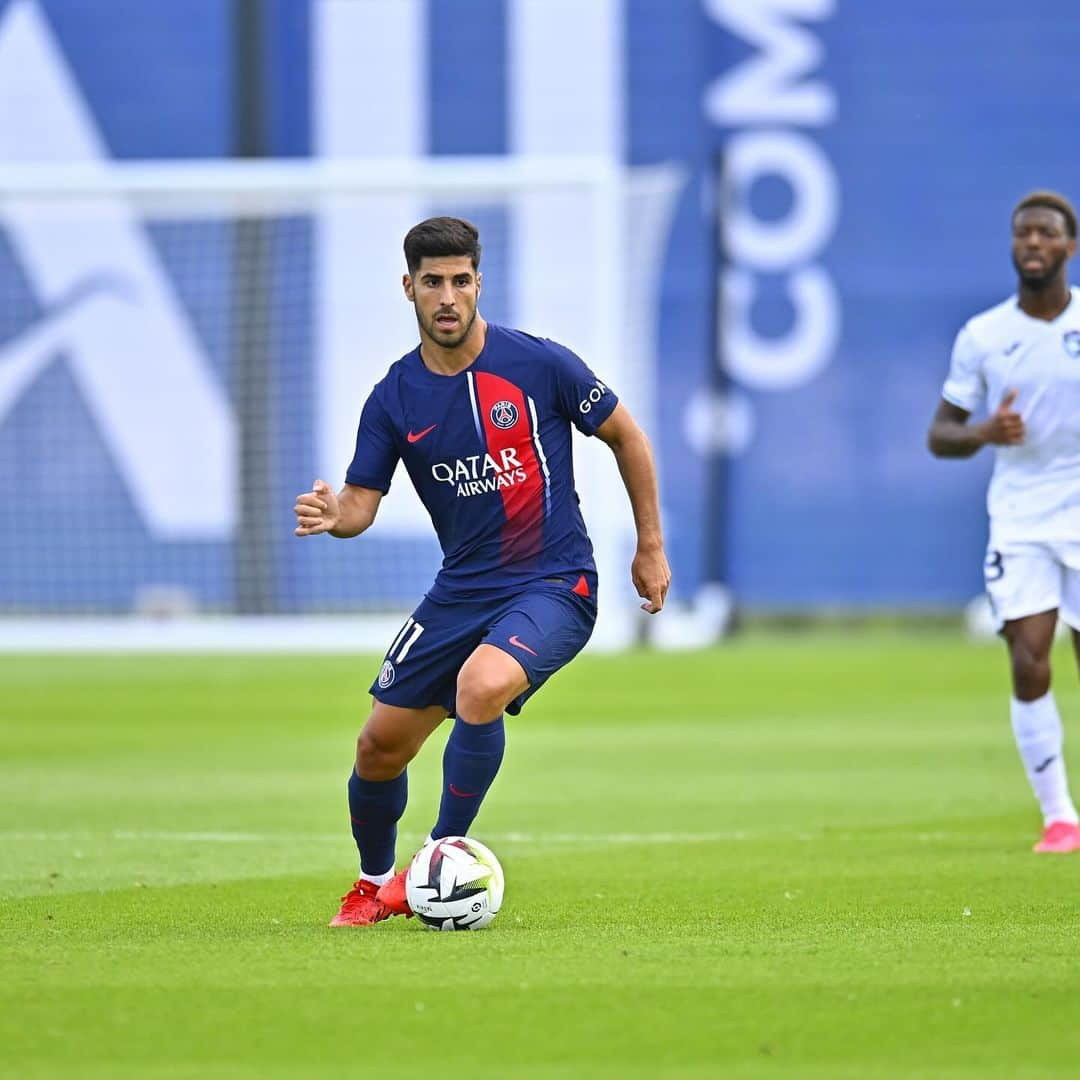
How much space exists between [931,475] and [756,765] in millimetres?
12151

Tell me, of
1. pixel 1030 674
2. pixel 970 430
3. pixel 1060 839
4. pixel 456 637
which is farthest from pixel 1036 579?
pixel 456 637

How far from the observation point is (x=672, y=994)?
17.4 feet

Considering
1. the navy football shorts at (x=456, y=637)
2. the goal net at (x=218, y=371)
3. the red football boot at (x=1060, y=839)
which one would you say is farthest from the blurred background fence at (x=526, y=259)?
the navy football shorts at (x=456, y=637)

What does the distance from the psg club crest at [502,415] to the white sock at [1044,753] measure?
3.08 meters

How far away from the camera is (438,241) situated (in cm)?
675

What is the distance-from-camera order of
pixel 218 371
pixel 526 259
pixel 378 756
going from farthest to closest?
pixel 218 371, pixel 526 259, pixel 378 756

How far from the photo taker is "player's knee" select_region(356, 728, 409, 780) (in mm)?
6852

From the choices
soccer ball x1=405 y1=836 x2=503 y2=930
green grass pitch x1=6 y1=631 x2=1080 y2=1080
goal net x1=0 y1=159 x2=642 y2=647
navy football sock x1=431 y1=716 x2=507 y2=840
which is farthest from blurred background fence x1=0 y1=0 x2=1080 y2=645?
soccer ball x1=405 y1=836 x2=503 y2=930

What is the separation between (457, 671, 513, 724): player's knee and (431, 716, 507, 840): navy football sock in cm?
4

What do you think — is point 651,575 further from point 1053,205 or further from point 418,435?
point 1053,205

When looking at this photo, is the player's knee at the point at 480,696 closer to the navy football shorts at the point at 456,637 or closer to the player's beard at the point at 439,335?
the navy football shorts at the point at 456,637

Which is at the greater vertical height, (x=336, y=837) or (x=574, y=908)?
(x=574, y=908)

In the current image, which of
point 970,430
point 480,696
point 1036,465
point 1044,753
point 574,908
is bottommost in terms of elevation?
point 1044,753

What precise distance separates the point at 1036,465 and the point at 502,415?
3.11m
